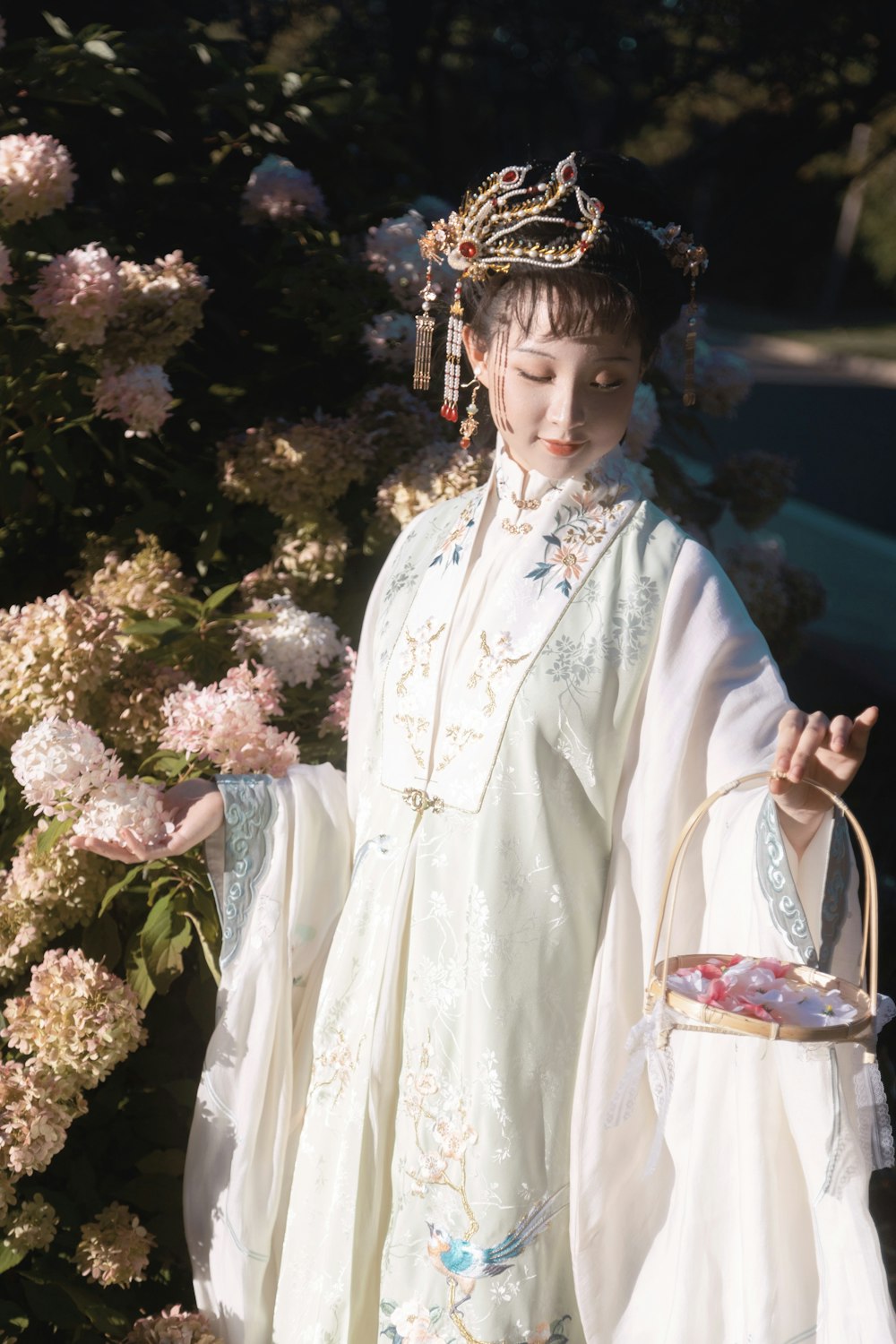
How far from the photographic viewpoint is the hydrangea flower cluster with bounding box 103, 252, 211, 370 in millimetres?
2221

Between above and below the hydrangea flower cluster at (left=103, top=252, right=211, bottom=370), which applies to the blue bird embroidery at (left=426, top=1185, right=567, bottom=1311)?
below

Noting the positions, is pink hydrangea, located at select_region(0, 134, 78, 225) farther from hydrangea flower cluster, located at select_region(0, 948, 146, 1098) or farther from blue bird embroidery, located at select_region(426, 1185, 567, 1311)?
blue bird embroidery, located at select_region(426, 1185, 567, 1311)

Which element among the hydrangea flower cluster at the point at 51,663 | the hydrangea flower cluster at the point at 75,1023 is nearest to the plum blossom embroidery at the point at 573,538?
the hydrangea flower cluster at the point at 51,663

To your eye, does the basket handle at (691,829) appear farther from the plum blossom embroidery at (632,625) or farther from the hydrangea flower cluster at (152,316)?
the hydrangea flower cluster at (152,316)

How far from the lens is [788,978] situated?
1.37m

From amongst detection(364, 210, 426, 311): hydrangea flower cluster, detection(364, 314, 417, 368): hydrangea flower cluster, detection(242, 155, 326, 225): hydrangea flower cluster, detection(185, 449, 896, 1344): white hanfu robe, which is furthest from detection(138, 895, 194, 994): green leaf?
detection(242, 155, 326, 225): hydrangea flower cluster

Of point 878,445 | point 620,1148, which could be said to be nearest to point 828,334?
point 878,445

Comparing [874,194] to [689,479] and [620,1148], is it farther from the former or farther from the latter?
[620,1148]

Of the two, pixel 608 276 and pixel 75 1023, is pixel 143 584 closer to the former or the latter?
pixel 75 1023

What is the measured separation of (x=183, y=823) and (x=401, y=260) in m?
1.23

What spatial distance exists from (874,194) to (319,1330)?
4.72 meters

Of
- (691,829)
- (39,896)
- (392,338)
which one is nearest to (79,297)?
(392,338)

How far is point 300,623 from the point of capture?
6.72 feet

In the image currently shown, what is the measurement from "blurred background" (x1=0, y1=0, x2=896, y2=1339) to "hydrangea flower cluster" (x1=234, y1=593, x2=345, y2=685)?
0.21ft
